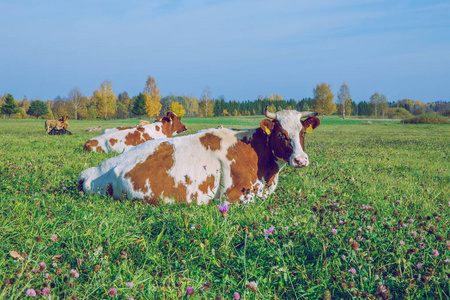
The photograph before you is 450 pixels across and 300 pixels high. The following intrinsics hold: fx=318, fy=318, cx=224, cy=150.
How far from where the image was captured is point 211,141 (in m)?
5.98

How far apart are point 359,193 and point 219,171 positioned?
2967 mm

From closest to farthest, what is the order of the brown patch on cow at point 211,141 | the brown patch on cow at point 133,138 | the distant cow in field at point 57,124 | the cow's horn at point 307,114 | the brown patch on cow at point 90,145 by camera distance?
the brown patch on cow at point 211,141 < the cow's horn at point 307,114 < the brown patch on cow at point 90,145 < the brown patch on cow at point 133,138 < the distant cow in field at point 57,124

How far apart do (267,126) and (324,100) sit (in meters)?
96.5

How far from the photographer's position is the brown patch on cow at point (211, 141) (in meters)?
5.90

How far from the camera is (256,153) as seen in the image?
19.6ft

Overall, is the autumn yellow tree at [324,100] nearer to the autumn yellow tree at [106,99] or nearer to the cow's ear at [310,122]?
the autumn yellow tree at [106,99]

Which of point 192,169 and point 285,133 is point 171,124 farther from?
point 285,133

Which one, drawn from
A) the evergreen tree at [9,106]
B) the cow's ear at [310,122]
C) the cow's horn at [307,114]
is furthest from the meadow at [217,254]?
the evergreen tree at [9,106]

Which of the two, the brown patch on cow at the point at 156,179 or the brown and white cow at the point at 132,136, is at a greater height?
the brown and white cow at the point at 132,136

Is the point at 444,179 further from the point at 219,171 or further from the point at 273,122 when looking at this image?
the point at 219,171

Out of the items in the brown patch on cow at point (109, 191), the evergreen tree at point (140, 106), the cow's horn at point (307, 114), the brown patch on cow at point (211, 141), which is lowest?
the brown patch on cow at point (109, 191)

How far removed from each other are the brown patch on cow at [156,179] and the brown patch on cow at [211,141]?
2.25 feet

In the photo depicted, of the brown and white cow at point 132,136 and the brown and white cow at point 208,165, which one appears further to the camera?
the brown and white cow at point 132,136

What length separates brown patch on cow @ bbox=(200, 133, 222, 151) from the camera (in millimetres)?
5898
